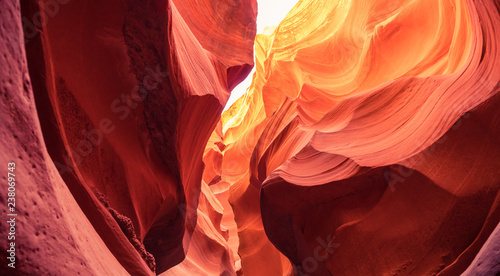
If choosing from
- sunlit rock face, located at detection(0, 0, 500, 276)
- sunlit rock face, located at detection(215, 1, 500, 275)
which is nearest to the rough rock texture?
sunlit rock face, located at detection(0, 0, 500, 276)

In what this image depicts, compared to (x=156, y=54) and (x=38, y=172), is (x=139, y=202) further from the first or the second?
(x=38, y=172)

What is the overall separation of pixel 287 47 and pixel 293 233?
23.0ft

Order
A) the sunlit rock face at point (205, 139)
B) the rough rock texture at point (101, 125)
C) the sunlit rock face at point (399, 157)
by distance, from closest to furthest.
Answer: the rough rock texture at point (101, 125) → the sunlit rock face at point (205, 139) → the sunlit rock face at point (399, 157)

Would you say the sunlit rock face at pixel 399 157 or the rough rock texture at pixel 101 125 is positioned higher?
the rough rock texture at pixel 101 125

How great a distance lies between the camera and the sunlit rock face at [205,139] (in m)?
1.51

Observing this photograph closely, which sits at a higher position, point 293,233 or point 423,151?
point 423,151

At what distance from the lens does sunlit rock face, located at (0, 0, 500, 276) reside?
1.51 metres

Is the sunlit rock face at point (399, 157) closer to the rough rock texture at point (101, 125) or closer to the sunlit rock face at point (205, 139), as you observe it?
the sunlit rock face at point (205, 139)

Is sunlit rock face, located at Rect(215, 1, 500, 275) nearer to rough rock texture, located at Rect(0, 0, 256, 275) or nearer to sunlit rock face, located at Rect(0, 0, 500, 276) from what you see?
sunlit rock face, located at Rect(0, 0, 500, 276)

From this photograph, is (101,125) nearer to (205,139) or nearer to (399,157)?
(205,139)

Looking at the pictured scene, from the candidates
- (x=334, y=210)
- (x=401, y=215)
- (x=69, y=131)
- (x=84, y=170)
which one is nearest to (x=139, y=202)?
(x=84, y=170)

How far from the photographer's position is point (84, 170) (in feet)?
9.52

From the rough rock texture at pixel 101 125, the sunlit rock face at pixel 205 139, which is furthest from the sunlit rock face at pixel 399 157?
the rough rock texture at pixel 101 125

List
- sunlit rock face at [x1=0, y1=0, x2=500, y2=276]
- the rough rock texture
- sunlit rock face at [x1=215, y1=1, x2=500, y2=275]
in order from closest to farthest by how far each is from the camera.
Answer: the rough rock texture, sunlit rock face at [x1=0, y1=0, x2=500, y2=276], sunlit rock face at [x1=215, y1=1, x2=500, y2=275]
